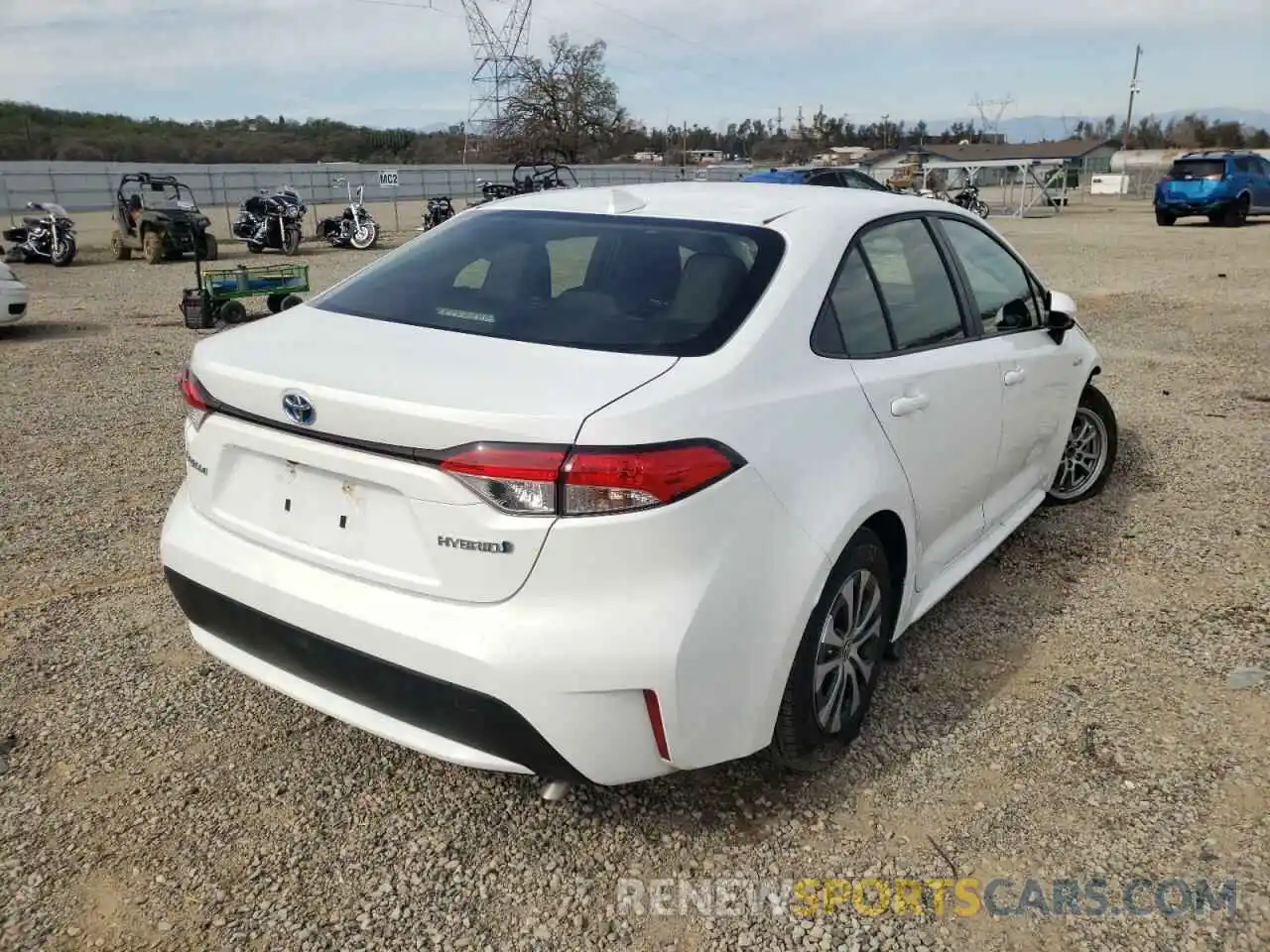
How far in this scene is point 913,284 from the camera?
3.31 meters

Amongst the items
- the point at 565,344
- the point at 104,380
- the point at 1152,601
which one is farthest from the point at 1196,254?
the point at 565,344

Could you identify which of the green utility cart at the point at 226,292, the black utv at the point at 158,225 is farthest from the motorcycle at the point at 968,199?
the green utility cart at the point at 226,292

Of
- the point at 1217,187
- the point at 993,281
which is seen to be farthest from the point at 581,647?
the point at 1217,187

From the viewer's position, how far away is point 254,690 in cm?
329

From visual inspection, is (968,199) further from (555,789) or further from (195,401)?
(555,789)

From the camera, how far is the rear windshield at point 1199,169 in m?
25.2

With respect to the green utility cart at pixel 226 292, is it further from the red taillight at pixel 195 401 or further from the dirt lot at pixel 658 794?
the red taillight at pixel 195 401

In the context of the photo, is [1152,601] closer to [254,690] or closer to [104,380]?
[254,690]

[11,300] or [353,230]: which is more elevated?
[353,230]

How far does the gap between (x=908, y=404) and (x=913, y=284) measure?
2.00 feet

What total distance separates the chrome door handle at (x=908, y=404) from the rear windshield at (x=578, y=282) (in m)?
0.55

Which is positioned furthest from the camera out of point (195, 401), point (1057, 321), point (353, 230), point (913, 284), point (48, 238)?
point (353, 230)

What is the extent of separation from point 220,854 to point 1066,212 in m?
38.1

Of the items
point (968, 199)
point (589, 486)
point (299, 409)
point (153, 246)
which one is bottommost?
point (153, 246)
